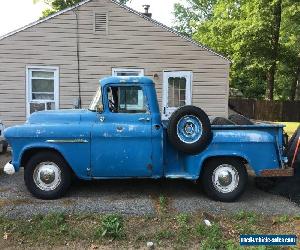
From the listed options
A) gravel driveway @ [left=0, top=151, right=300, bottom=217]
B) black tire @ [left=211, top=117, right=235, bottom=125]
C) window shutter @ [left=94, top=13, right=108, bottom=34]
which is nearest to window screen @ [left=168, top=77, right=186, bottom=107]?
window shutter @ [left=94, top=13, right=108, bottom=34]

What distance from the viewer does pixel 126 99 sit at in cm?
755

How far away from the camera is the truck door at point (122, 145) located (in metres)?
7.32

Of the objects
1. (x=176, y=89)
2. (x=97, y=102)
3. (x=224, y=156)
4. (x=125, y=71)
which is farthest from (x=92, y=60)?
(x=224, y=156)

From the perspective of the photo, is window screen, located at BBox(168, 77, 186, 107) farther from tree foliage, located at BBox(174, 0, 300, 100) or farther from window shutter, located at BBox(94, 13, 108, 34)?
tree foliage, located at BBox(174, 0, 300, 100)

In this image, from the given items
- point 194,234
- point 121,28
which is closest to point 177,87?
point 121,28

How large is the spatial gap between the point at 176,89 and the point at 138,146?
7748mm

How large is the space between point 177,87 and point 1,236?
9901 millimetres

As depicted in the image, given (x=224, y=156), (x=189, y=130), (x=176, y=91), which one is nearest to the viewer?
(x=189, y=130)

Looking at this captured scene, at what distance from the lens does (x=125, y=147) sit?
7328 mm

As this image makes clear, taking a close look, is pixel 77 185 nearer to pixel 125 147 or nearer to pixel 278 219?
pixel 125 147

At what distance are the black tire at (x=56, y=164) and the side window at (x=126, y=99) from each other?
122 centimetres

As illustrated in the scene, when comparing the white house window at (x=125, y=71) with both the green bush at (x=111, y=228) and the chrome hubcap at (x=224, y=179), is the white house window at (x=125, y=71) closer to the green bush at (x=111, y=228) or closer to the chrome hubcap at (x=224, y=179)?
the chrome hubcap at (x=224, y=179)

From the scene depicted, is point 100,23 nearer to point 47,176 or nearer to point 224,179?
point 47,176

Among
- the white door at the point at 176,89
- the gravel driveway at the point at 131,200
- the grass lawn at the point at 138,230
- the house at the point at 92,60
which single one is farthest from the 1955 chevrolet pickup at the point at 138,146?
the white door at the point at 176,89
